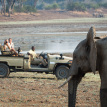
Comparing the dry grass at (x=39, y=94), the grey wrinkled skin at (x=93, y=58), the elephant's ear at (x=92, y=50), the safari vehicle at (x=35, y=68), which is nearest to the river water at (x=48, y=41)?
the safari vehicle at (x=35, y=68)

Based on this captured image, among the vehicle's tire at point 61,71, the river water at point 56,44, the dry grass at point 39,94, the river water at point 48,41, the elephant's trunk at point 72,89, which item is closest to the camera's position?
the elephant's trunk at point 72,89

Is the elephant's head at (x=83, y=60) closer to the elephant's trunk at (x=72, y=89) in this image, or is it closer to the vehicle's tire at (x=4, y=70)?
the elephant's trunk at (x=72, y=89)

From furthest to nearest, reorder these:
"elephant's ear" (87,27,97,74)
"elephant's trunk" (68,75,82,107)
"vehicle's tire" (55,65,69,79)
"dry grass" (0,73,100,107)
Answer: "vehicle's tire" (55,65,69,79), "dry grass" (0,73,100,107), "elephant's trunk" (68,75,82,107), "elephant's ear" (87,27,97,74)

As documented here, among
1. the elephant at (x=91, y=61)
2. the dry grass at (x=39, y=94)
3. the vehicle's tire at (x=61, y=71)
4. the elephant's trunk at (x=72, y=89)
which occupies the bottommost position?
the dry grass at (x=39, y=94)

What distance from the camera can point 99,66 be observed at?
16.7 ft

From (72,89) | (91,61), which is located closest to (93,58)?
(91,61)

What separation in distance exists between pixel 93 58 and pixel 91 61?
0.10 meters

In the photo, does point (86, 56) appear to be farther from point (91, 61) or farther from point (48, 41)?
point (48, 41)

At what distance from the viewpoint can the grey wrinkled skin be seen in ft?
16.1

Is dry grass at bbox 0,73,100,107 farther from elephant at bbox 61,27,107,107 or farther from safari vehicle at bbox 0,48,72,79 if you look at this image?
elephant at bbox 61,27,107,107

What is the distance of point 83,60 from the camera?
5355 mm

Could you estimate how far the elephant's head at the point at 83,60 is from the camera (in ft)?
16.2

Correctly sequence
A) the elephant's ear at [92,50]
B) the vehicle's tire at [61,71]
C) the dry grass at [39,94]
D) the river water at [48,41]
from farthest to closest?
the river water at [48,41], the vehicle's tire at [61,71], the dry grass at [39,94], the elephant's ear at [92,50]

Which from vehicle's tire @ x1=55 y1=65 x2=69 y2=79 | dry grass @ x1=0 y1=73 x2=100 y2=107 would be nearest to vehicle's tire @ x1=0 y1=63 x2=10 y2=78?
dry grass @ x1=0 y1=73 x2=100 y2=107
